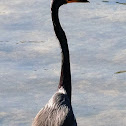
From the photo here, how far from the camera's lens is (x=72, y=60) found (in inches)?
409

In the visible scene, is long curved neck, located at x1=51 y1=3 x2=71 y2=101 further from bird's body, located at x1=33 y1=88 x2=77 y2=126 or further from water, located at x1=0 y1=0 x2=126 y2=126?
water, located at x1=0 y1=0 x2=126 y2=126

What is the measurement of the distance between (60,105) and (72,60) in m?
3.42

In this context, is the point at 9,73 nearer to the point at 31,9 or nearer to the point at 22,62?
the point at 22,62

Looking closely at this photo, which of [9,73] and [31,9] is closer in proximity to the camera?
[9,73]

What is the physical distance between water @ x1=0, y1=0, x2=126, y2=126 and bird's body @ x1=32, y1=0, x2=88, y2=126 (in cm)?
127

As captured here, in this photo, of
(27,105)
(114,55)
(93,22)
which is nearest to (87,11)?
(93,22)

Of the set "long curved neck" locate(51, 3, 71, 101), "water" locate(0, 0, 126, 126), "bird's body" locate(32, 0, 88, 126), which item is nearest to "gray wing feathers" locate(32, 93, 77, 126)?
"bird's body" locate(32, 0, 88, 126)

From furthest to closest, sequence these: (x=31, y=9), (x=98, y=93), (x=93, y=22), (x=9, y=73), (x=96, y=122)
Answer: (x=31, y=9)
(x=93, y=22)
(x=9, y=73)
(x=98, y=93)
(x=96, y=122)

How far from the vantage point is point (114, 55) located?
34.4ft

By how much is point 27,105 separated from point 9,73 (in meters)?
1.13

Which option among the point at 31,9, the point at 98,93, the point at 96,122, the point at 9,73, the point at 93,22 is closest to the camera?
Result: the point at 96,122

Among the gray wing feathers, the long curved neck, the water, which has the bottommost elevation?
the water

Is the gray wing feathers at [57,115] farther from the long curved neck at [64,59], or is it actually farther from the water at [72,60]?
the water at [72,60]

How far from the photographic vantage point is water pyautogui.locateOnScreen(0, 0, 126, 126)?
876 cm
